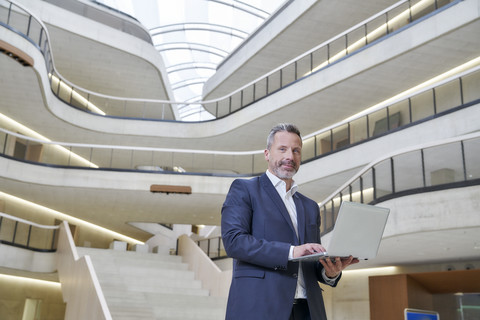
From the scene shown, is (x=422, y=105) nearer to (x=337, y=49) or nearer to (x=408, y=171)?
(x=408, y=171)

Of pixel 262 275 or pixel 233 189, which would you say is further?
pixel 233 189

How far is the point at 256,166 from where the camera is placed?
2034 centimetres

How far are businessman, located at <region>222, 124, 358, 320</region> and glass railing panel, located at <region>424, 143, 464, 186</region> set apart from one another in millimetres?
7491

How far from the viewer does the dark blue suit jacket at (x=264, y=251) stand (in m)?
2.58

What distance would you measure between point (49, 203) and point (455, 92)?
1747 centimetres

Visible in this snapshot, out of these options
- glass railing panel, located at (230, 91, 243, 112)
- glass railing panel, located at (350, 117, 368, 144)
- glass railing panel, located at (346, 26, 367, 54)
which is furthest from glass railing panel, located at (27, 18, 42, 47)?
glass railing panel, located at (350, 117, 368, 144)

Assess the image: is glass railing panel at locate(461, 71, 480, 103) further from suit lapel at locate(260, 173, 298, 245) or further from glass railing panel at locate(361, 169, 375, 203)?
suit lapel at locate(260, 173, 298, 245)

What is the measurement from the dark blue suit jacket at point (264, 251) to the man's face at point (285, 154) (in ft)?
0.37

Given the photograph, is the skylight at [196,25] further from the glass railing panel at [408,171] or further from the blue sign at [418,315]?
the blue sign at [418,315]

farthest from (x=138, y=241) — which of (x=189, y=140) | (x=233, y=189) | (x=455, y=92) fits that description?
(x=233, y=189)

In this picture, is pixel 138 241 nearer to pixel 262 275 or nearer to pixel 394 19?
pixel 394 19

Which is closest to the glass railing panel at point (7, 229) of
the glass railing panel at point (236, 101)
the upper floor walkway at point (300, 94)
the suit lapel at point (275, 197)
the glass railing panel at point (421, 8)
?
→ the upper floor walkway at point (300, 94)

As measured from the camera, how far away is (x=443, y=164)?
9891 mm

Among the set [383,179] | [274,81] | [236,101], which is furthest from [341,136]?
[236,101]
